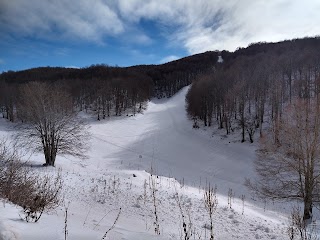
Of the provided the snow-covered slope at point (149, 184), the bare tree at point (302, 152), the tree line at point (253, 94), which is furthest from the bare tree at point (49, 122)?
the tree line at point (253, 94)

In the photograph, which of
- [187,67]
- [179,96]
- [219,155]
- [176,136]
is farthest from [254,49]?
[219,155]

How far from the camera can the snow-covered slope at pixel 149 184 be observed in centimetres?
659

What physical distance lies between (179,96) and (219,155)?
7374 cm

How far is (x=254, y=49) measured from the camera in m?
150

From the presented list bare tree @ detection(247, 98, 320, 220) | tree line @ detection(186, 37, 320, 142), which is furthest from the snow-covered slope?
tree line @ detection(186, 37, 320, 142)

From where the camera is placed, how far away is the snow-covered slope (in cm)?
659

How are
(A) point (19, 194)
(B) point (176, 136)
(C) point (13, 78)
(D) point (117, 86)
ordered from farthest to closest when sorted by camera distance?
(C) point (13, 78)
(D) point (117, 86)
(B) point (176, 136)
(A) point (19, 194)

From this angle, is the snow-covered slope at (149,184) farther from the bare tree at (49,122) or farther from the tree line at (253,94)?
the tree line at (253,94)

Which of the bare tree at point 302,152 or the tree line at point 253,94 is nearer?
the bare tree at point 302,152

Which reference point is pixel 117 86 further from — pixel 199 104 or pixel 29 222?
pixel 29 222

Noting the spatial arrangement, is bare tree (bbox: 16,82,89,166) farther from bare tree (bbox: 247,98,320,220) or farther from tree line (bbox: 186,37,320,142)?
tree line (bbox: 186,37,320,142)

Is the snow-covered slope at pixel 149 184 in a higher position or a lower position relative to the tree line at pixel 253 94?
lower

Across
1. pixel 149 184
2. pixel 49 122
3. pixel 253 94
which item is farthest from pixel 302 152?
pixel 253 94

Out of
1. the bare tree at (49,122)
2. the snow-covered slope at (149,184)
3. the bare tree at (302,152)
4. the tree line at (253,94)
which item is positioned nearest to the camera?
the snow-covered slope at (149,184)
